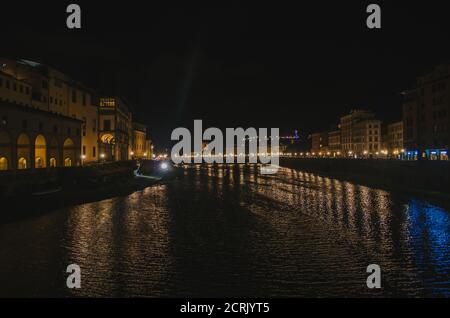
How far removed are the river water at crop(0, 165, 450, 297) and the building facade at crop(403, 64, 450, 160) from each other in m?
66.3

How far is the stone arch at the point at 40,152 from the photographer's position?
5694 cm

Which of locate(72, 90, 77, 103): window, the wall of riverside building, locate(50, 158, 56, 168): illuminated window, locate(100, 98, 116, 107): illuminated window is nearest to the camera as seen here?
the wall of riverside building

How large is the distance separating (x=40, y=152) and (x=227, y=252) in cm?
4668

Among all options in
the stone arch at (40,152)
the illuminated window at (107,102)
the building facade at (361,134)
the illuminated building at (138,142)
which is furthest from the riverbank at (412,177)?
the building facade at (361,134)

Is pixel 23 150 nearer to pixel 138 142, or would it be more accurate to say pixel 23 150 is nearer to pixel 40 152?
pixel 40 152

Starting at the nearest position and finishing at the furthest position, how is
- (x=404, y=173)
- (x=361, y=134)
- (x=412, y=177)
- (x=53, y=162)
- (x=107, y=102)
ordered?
(x=412, y=177) → (x=404, y=173) → (x=53, y=162) → (x=107, y=102) → (x=361, y=134)

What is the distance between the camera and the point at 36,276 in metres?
13.9

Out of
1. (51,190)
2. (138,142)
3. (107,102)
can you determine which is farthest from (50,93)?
(138,142)

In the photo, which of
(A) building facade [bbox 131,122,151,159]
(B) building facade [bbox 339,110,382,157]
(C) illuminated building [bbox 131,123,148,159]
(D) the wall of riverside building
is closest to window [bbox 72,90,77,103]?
(D) the wall of riverside building

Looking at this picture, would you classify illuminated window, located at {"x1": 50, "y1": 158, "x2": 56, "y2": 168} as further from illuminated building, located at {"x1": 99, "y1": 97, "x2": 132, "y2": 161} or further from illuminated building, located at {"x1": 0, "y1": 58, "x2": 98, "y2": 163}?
illuminated building, located at {"x1": 99, "y1": 97, "x2": 132, "y2": 161}

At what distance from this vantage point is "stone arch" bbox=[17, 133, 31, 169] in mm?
50612

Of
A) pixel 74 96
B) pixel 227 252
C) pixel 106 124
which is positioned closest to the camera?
pixel 227 252

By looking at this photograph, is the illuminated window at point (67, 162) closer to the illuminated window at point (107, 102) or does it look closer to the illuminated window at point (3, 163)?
the illuminated window at point (3, 163)

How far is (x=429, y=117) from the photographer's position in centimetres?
9594
